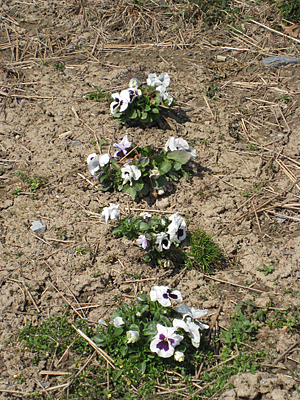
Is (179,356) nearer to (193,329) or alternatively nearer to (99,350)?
(193,329)

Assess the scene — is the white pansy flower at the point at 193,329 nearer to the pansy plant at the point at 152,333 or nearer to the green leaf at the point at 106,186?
the pansy plant at the point at 152,333

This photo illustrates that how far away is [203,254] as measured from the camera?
2.91 metres

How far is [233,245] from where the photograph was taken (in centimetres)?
307

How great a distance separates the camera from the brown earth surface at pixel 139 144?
2.78m

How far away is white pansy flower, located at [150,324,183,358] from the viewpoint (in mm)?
2318

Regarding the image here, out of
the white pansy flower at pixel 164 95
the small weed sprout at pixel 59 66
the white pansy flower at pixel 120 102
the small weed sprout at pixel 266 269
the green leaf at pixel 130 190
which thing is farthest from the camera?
the small weed sprout at pixel 59 66

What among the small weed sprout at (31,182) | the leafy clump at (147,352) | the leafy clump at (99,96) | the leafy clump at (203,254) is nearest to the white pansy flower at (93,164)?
the small weed sprout at (31,182)

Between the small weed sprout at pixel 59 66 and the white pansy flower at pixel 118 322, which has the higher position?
the small weed sprout at pixel 59 66

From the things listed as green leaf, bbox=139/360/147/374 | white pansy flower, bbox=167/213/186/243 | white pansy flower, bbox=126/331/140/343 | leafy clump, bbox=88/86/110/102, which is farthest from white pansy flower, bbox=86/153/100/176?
green leaf, bbox=139/360/147/374

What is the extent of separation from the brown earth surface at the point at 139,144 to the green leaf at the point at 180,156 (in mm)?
202

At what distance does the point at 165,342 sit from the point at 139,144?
6.41 feet

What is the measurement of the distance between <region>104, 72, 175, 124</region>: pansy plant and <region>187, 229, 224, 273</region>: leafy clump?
1.39 metres

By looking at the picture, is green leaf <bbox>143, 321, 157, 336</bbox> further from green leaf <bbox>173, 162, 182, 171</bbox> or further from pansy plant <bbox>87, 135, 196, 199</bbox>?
green leaf <bbox>173, 162, 182, 171</bbox>

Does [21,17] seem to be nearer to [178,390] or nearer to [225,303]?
[225,303]
